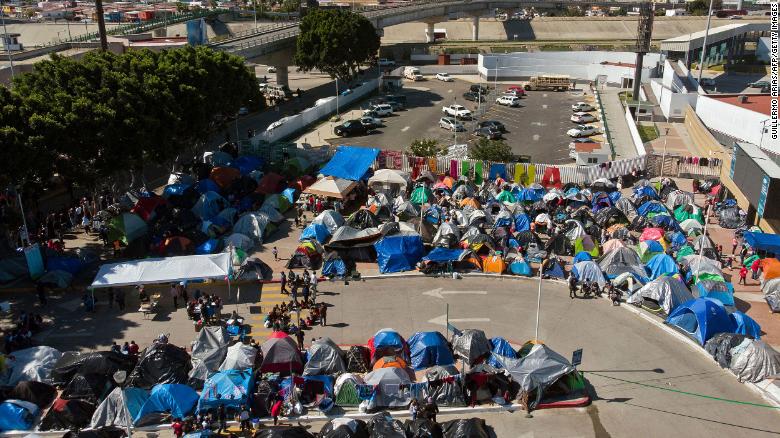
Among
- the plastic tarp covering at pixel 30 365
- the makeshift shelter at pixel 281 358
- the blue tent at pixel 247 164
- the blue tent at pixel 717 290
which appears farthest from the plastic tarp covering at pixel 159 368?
the blue tent at pixel 247 164

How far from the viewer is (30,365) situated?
22062mm

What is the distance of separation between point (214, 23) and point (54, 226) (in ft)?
259

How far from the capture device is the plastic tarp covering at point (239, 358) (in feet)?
71.3

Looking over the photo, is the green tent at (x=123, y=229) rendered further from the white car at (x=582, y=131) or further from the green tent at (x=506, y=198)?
the white car at (x=582, y=131)

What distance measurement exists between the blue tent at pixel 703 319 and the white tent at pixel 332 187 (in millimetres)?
19463

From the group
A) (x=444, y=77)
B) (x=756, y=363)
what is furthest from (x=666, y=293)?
(x=444, y=77)

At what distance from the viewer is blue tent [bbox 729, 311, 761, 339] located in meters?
24.4

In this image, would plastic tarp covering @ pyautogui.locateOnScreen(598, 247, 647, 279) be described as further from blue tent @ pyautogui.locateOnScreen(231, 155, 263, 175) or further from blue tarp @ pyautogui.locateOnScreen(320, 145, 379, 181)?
blue tent @ pyautogui.locateOnScreen(231, 155, 263, 175)

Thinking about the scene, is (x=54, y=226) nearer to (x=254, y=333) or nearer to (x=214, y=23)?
(x=254, y=333)

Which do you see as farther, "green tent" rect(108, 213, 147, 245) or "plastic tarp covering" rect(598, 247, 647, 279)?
"green tent" rect(108, 213, 147, 245)

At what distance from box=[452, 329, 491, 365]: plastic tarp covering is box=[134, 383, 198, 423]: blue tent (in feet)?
29.9

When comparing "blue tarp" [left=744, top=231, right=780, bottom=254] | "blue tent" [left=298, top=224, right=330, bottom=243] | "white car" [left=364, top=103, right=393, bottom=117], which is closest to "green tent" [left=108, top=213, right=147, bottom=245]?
"blue tent" [left=298, top=224, right=330, bottom=243]

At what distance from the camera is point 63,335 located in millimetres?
25766

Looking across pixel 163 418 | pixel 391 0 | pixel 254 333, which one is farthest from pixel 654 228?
pixel 391 0
